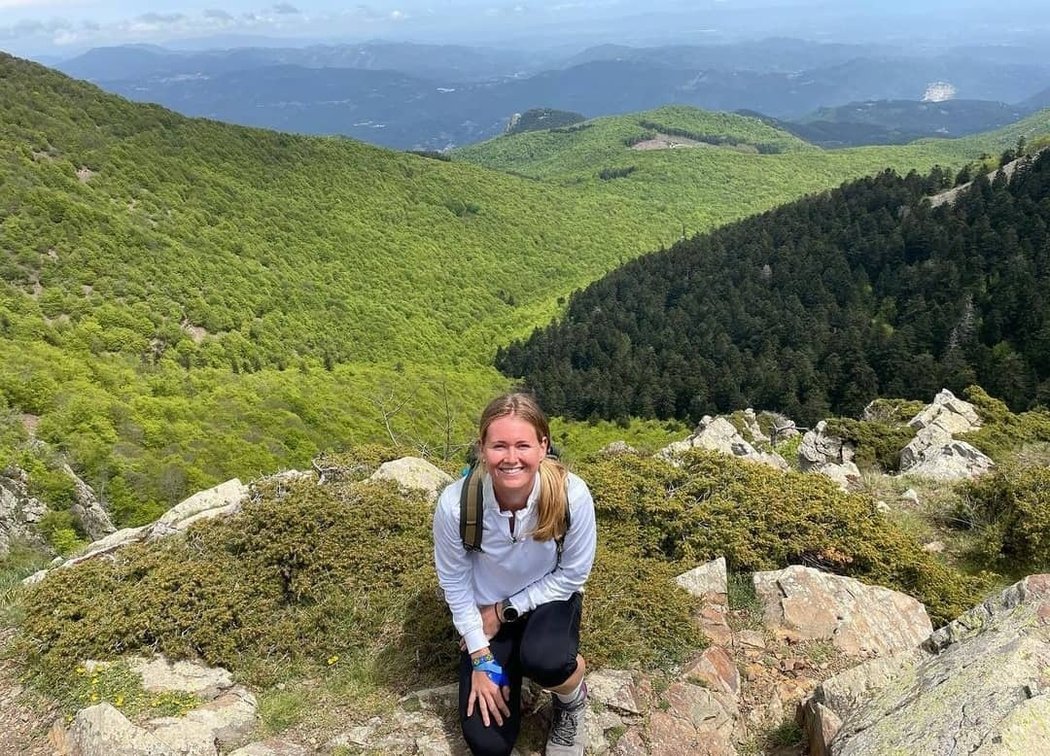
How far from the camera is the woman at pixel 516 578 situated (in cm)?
448

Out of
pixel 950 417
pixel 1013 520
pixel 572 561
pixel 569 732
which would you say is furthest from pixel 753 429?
pixel 572 561

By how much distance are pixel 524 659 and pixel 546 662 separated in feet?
0.58

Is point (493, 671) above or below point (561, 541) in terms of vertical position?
below

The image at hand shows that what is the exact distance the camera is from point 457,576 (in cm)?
482

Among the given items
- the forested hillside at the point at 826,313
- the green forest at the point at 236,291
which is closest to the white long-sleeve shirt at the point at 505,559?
the green forest at the point at 236,291

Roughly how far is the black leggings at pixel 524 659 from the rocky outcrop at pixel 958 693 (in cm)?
225

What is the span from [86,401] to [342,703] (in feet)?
126

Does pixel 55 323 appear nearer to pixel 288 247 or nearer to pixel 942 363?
pixel 288 247

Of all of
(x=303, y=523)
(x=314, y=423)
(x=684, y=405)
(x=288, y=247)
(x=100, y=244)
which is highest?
(x=303, y=523)

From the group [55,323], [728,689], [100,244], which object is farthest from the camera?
[100,244]

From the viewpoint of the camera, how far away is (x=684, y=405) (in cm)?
7331

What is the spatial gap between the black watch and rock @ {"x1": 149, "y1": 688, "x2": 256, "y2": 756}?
2.73 meters

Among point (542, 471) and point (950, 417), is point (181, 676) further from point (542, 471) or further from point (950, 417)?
point (950, 417)

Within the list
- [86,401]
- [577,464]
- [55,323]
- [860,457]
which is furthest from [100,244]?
[860,457]
